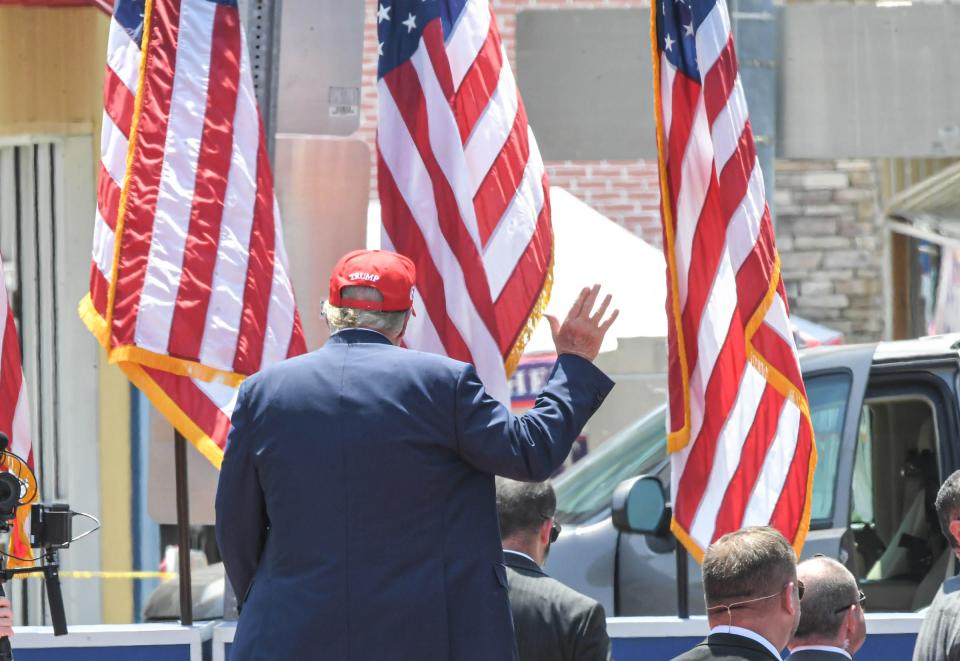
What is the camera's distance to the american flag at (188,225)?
4.91m

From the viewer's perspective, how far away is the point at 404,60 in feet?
17.6

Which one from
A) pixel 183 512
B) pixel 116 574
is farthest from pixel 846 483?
pixel 116 574

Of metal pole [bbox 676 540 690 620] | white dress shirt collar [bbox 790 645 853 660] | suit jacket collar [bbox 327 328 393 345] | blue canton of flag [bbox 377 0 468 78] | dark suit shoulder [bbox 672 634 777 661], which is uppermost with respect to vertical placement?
blue canton of flag [bbox 377 0 468 78]

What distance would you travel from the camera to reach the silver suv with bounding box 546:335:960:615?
605 cm

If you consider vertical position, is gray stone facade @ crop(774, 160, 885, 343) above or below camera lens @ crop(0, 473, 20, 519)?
above

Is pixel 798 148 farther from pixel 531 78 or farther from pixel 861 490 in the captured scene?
pixel 861 490

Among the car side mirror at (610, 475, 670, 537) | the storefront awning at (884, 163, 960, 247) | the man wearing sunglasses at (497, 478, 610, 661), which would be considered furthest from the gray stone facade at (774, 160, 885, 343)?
the man wearing sunglasses at (497, 478, 610, 661)

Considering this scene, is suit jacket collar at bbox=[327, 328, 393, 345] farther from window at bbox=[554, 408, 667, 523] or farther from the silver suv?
window at bbox=[554, 408, 667, 523]

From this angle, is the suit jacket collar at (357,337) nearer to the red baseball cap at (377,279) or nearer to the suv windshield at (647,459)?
the red baseball cap at (377,279)

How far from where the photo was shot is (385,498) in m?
3.37

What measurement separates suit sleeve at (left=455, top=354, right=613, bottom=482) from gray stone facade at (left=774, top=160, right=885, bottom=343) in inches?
638

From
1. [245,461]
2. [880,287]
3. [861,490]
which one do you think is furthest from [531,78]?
[880,287]

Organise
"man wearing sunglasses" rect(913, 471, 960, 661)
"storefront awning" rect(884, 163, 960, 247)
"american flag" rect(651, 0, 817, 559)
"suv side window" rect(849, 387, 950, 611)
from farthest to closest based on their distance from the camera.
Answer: "storefront awning" rect(884, 163, 960, 247)
"suv side window" rect(849, 387, 950, 611)
"american flag" rect(651, 0, 817, 559)
"man wearing sunglasses" rect(913, 471, 960, 661)

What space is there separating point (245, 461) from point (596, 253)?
6147 millimetres
